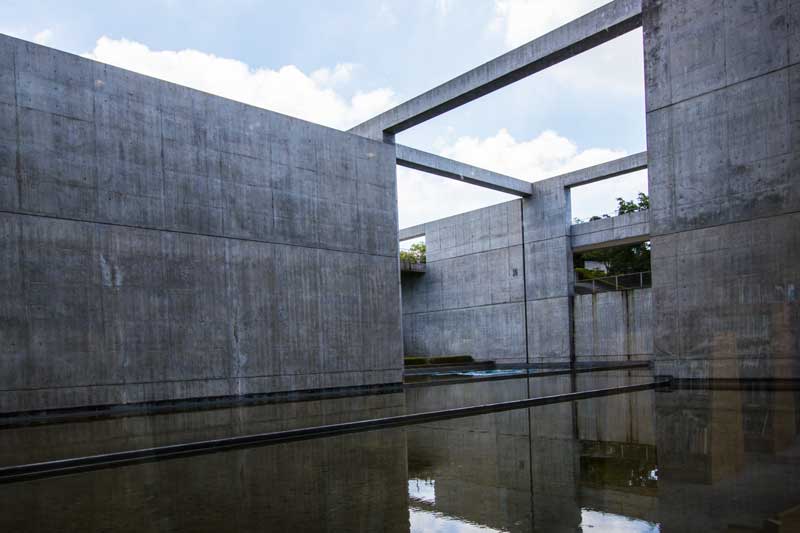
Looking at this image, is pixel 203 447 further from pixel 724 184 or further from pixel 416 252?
pixel 416 252

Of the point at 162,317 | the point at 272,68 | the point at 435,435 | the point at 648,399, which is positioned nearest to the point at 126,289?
the point at 162,317

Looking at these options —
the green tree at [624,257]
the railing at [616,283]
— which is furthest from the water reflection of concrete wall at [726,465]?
the green tree at [624,257]

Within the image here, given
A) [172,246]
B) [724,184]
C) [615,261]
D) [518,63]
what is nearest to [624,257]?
[615,261]

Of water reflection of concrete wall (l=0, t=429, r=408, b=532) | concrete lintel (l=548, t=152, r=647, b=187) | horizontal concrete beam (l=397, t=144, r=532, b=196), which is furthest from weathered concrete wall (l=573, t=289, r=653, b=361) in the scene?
water reflection of concrete wall (l=0, t=429, r=408, b=532)

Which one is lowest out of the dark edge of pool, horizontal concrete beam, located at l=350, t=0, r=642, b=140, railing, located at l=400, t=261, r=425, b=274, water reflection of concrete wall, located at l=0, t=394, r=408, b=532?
the dark edge of pool

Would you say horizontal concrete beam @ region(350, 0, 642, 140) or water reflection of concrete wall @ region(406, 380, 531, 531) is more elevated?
horizontal concrete beam @ region(350, 0, 642, 140)

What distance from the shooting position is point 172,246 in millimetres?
9859

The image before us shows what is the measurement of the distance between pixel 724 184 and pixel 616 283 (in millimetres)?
10279

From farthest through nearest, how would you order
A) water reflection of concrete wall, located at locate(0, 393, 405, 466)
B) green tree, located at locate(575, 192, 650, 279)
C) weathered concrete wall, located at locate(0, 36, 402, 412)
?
1. green tree, located at locate(575, 192, 650, 279)
2. weathered concrete wall, located at locate(0, 36, 402, 412)
3. water reflection of concrete wall, located at locate(0, 393, 405, 466)

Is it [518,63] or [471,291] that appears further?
[471,291]

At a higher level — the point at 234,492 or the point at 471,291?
the point at 471,291

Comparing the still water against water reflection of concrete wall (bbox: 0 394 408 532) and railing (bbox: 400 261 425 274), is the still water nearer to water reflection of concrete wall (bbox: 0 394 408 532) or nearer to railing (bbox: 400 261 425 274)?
water reflection of concrete wall (bbox: 0 394 408 532)

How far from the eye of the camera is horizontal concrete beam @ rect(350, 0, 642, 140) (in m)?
11.1

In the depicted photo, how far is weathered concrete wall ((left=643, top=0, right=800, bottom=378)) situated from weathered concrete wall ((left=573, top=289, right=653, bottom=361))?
852 cm
